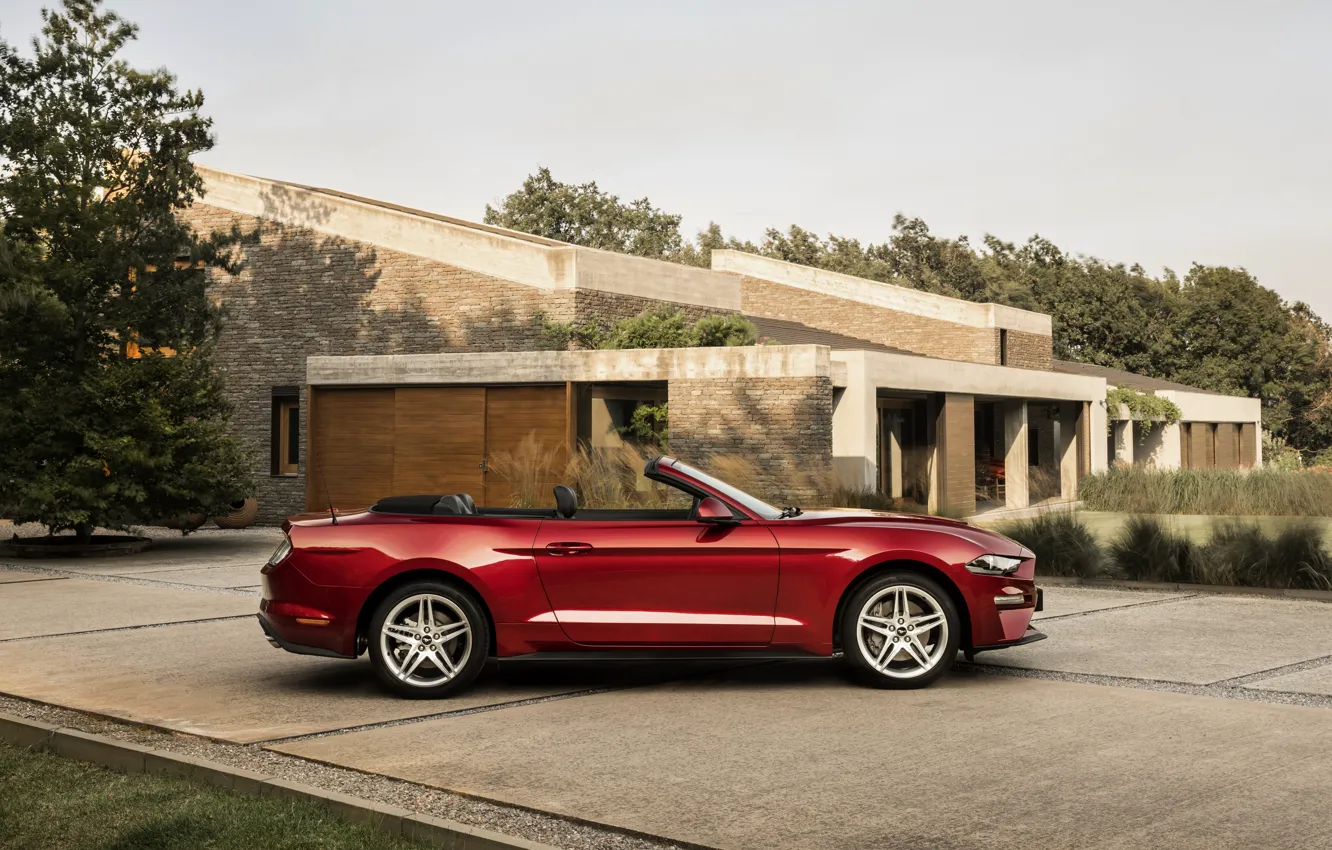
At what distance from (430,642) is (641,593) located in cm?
131

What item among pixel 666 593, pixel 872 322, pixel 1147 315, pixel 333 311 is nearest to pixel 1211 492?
pixel 872 322

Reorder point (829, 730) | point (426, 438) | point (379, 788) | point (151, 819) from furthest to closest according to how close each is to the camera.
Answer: point (426, 438)
point (829, 730)
point (379, 788)
point (151, 819)

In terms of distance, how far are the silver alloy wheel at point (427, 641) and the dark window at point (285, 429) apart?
2274 cm

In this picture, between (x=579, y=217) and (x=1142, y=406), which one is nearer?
(x=1142, y=406)

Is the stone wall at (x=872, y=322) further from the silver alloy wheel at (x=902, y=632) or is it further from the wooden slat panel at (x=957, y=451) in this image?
the silver alloy wheel at (x=902, y=632)

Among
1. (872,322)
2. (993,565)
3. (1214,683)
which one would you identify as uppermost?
(872,322)

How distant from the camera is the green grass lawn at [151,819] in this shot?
5180 millimetres

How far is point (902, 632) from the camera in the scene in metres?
8.45

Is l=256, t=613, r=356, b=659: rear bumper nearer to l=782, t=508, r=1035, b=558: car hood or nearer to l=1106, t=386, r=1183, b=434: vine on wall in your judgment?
l=782, t=508, r=1035, b=558: car hood

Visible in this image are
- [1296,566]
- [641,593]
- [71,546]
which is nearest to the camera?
[641,593]

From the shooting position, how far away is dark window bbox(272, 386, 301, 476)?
30.3 meters

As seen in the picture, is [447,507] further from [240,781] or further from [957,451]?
[957,451]

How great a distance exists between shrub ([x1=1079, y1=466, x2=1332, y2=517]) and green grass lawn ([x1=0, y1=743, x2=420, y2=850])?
20595 mm

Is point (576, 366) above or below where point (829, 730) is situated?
above
